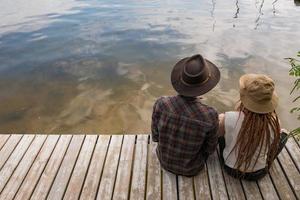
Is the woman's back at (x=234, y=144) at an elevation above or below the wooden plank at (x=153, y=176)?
above

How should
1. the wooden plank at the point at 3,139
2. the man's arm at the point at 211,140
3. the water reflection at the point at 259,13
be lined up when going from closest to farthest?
1. the man's arm at the point at 211,140
2. the wooden plank at the point at 3,139
3. the water reflection at the point at 259,13

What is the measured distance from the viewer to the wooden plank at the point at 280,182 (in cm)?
355

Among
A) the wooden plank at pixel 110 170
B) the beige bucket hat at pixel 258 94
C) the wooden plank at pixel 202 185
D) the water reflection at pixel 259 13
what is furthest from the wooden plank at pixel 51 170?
the water reflection at pixel 259 13

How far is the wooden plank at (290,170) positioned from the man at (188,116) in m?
1.03

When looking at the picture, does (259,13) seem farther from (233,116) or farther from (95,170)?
(95,170)

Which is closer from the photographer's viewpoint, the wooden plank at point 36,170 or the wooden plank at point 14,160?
the wooden plank at point 36,170

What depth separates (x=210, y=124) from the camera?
331 centimetres

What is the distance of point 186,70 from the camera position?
3.20 meters

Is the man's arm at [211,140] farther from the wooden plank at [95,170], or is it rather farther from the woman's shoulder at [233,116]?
the wooden plank at [95,170]

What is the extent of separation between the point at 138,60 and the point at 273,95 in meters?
6.08

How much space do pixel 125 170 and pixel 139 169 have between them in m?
0.17

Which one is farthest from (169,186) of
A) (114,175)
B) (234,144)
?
(234,144)

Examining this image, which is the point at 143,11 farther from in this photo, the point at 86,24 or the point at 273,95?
the point at 273,95

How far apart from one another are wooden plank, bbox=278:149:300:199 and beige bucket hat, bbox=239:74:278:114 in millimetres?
1040
